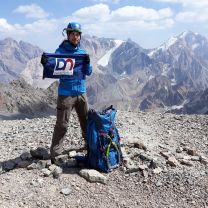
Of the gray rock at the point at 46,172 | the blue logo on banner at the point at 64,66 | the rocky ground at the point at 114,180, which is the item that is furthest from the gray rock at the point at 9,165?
the blue logo on banner at the point at 64,66

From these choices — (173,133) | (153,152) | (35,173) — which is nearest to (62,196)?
(35,173)

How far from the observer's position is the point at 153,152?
362 inches

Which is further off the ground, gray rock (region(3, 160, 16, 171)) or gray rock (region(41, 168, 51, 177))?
gray rock (region(41, 168, 51, 177))

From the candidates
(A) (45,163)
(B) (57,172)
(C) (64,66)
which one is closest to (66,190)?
(B) (57,172)

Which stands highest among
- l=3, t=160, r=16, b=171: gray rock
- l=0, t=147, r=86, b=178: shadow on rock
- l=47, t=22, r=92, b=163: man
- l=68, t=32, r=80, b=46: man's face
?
l=68, t=32, r=80, b=46: man's face

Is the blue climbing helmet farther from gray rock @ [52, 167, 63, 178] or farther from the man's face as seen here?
gray rock @ [52, 167, 63, 178]

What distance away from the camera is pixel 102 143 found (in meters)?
8.07

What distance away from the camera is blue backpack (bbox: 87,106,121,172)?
8023 millimetres

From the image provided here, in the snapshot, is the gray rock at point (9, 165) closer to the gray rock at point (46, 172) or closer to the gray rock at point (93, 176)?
the gray rock at point (46, 172)

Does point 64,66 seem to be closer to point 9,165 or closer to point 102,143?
point 102,143

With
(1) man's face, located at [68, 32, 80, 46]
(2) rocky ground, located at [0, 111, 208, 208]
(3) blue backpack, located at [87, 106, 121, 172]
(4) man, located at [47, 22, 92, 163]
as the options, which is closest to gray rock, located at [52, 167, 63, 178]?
(2) rocky ground, located at [0, 111, 208, 208]

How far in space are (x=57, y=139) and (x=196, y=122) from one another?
22.9 feet

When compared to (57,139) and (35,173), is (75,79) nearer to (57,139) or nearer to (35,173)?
(57,139)

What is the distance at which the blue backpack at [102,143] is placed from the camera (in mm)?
8023
